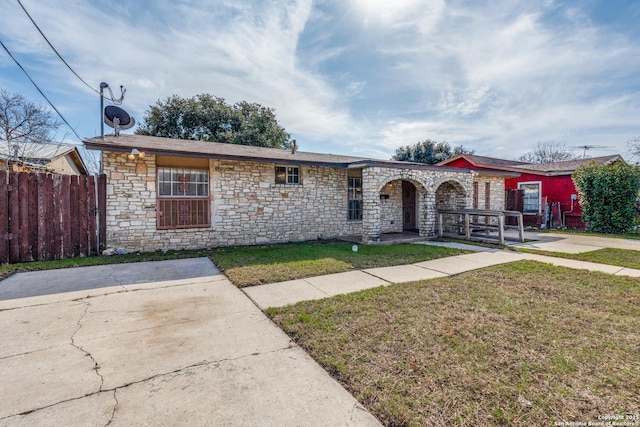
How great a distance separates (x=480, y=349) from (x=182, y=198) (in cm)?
771

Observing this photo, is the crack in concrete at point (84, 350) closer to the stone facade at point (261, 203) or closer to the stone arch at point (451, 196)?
the stone facade at point (261, 203)

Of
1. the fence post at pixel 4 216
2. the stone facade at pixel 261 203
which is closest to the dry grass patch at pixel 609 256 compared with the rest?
the stone facade at pixel 261 203

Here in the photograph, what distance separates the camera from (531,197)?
15711mm

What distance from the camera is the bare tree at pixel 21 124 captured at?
403 inches

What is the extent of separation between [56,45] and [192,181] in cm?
445

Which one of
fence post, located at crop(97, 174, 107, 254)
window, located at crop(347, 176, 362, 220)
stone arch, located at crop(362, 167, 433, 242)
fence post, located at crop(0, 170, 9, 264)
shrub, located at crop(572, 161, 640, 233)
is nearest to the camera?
fence post, located at crop(0, 170, 9, 264)

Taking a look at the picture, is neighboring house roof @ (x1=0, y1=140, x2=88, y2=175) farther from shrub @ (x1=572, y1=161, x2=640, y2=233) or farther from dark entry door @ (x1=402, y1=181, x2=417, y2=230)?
shrub @ (x1=572, y1=161, x2=640, y2=233)

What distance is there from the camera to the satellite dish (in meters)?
8.09

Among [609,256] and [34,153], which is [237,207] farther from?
[34,153]

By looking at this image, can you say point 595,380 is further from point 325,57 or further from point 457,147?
point 457,147

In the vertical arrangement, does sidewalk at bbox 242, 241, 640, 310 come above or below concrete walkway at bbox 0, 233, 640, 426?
above

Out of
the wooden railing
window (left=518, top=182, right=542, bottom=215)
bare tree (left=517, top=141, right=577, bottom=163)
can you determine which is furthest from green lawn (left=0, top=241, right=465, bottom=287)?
bare tree (left=517, top=141, right=577, bottom=163)

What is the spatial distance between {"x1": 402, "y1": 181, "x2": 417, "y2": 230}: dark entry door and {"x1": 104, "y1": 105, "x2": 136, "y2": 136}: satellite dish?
10104 mm

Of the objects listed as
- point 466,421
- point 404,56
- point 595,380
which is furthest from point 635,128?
point 466,421
